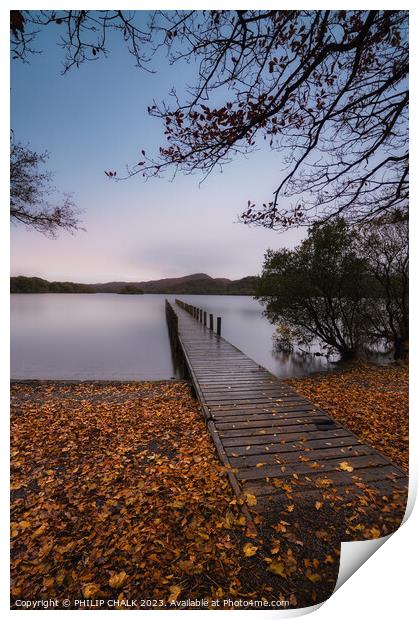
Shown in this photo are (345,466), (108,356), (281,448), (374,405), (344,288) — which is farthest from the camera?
(108,356)

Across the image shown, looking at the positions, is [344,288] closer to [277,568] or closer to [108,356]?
[277,568]

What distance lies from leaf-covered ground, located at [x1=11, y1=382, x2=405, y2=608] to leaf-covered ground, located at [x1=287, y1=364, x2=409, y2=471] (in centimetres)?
167

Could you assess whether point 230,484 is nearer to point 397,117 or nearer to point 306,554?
point 306,554

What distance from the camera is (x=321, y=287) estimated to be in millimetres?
11953

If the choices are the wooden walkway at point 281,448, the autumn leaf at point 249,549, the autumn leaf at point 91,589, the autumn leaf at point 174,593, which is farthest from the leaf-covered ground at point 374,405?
the autumn leaf at point 91,589

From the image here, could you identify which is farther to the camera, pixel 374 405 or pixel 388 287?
pixel 388 287

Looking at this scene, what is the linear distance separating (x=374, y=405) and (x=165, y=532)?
5.40 meters

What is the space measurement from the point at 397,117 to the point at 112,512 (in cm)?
670

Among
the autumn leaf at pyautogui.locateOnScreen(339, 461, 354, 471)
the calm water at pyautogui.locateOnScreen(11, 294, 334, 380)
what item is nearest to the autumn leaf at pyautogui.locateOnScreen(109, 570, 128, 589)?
the autumn leaf at pyautogui.locateOnScreen(339, 461, 354, 471)

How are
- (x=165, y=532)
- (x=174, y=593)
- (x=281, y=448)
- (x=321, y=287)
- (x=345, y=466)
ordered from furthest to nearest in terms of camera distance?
(x=321, y=287) → (x=281, y=448) → (x=345, y=466) → (x=165, y=532) → (x=174, y=593)

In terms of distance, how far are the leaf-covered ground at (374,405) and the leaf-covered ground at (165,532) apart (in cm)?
167

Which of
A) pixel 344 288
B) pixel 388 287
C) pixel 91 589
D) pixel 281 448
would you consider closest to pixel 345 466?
pixel 281 448

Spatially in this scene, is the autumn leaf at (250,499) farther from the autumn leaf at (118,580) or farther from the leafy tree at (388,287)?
the leafy tree at (388,287)
